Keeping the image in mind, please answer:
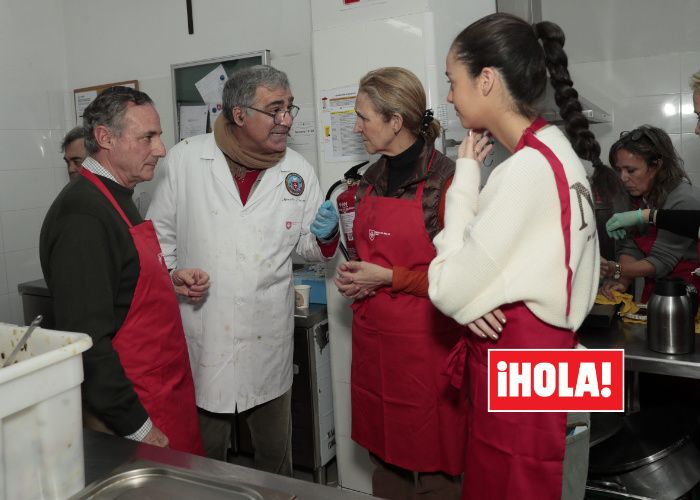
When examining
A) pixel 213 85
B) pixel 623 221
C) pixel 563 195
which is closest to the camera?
pixel 563 195

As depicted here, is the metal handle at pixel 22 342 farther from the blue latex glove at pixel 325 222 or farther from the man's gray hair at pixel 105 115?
the blue latex glove at pixel 325 222

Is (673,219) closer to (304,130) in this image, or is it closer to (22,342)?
(304,130)

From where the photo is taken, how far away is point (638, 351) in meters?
1.82

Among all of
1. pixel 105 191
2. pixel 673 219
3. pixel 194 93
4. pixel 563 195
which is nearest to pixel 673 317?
pixel 673 219

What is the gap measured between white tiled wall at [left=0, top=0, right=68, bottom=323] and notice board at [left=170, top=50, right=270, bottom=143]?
0.90 meters

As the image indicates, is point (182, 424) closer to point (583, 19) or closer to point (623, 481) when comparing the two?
point (623, 481)

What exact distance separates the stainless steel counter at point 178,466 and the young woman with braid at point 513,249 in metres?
0.48

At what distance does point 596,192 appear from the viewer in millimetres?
2635

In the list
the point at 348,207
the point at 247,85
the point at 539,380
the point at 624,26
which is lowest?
the point at 539,380

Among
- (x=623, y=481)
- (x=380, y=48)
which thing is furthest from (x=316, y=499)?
(x=380, y=48)

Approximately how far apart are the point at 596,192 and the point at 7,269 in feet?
10.5

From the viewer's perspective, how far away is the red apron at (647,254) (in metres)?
2.50

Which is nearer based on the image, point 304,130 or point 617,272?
point 617,272

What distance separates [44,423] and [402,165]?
1.33 meters
